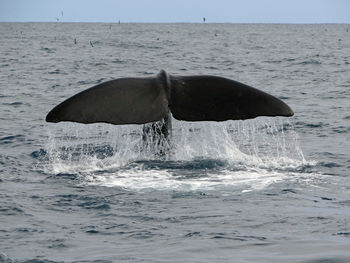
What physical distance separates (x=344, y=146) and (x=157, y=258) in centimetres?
697

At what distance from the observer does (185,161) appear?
945 centimetres

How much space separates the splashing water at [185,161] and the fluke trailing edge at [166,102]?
973 mm

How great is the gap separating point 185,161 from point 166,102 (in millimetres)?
2070

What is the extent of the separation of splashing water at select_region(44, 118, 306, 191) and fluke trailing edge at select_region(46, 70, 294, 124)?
97cm

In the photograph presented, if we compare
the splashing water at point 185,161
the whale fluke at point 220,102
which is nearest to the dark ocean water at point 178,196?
the splashing water at point 185,161

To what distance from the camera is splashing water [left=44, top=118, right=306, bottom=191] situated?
845cm

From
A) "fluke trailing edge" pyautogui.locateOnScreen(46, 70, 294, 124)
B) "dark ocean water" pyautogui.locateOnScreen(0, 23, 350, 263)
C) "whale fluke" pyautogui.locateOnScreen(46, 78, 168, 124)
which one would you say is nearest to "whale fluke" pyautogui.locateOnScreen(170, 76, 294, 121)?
"fluke trailing edge" pyautogui.locateOnScreen(46, 70, 294, 124)

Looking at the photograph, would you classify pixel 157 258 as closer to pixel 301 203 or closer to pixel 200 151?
pixel 301 203

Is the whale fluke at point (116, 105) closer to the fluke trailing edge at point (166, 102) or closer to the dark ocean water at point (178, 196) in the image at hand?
the fluke trailing edge at point (166, 102)

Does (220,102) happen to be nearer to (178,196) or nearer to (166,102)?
(166,102)

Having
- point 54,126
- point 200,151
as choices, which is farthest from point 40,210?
point 54,126

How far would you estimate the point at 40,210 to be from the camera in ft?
24.5

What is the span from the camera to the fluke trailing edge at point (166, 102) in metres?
7.21

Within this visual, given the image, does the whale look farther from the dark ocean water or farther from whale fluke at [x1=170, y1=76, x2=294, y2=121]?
the dark ocean water
